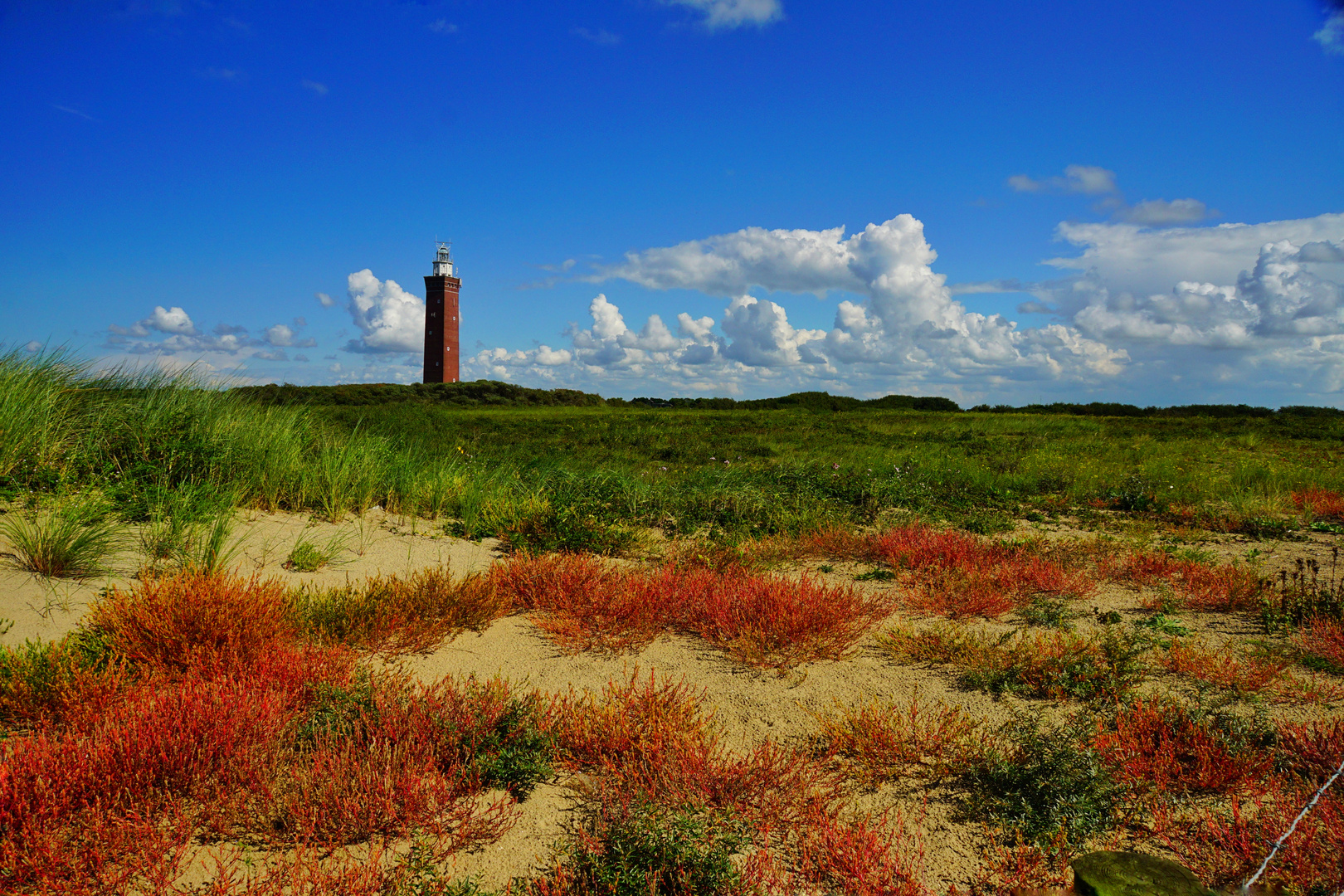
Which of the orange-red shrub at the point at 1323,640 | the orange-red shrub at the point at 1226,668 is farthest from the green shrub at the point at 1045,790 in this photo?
the orange-red shrub at the point at 1323,640

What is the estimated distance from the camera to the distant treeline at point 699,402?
94.9ft

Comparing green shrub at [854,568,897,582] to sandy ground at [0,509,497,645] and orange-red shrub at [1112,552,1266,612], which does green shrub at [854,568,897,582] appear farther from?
sandy ground at [0,509,497,645]

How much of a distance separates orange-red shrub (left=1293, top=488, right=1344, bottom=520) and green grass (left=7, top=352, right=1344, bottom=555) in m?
0.30

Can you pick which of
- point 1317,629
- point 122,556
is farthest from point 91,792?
point 1317,629

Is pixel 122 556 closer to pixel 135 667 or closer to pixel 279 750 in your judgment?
pixel 135 667

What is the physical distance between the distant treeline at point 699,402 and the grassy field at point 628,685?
67.0 ft

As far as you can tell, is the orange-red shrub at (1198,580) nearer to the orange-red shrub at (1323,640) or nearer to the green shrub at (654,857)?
the orange-red shrub at (1323,640)

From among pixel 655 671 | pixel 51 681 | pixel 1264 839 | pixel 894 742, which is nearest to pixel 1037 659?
pixel 894 742

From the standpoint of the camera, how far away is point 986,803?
3357mm

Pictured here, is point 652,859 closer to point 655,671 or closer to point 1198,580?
point 655,671

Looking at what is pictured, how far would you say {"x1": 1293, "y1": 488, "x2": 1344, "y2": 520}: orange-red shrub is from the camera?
34.4 feet

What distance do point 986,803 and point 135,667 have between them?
4.85 meters

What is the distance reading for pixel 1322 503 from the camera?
10.7 meters

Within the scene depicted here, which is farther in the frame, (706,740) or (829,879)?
(706,740)
